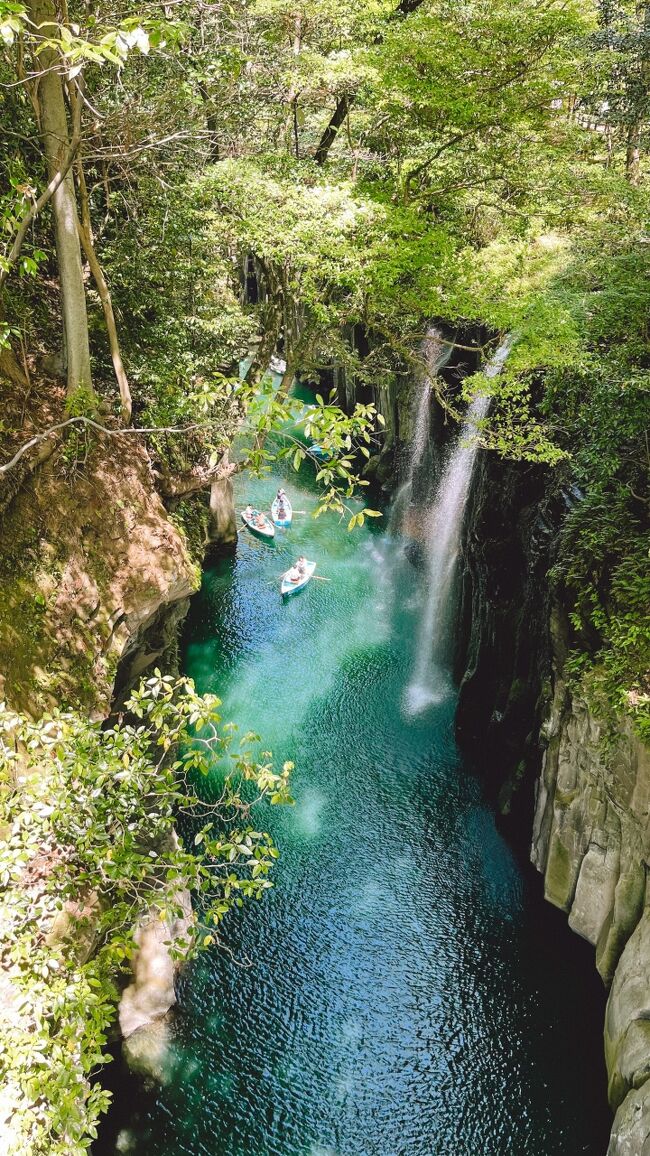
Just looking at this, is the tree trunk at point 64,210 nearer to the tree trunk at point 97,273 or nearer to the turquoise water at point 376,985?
the tree trunk at point 97,273

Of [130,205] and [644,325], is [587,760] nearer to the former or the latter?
[644,325]

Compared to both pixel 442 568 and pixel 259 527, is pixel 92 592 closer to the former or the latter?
pixel 442 568

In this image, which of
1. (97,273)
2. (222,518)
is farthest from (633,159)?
(97,273)

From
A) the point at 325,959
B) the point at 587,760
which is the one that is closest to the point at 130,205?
the point at 587,760

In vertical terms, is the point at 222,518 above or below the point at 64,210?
below

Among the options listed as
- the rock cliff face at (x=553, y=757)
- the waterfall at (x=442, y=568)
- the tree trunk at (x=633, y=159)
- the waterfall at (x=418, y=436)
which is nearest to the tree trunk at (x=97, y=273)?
the rock cliff face at (x=553, y=757)

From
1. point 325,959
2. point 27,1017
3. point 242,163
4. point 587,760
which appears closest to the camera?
point 27,1017

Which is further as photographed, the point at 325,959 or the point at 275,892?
the point at 275,892
